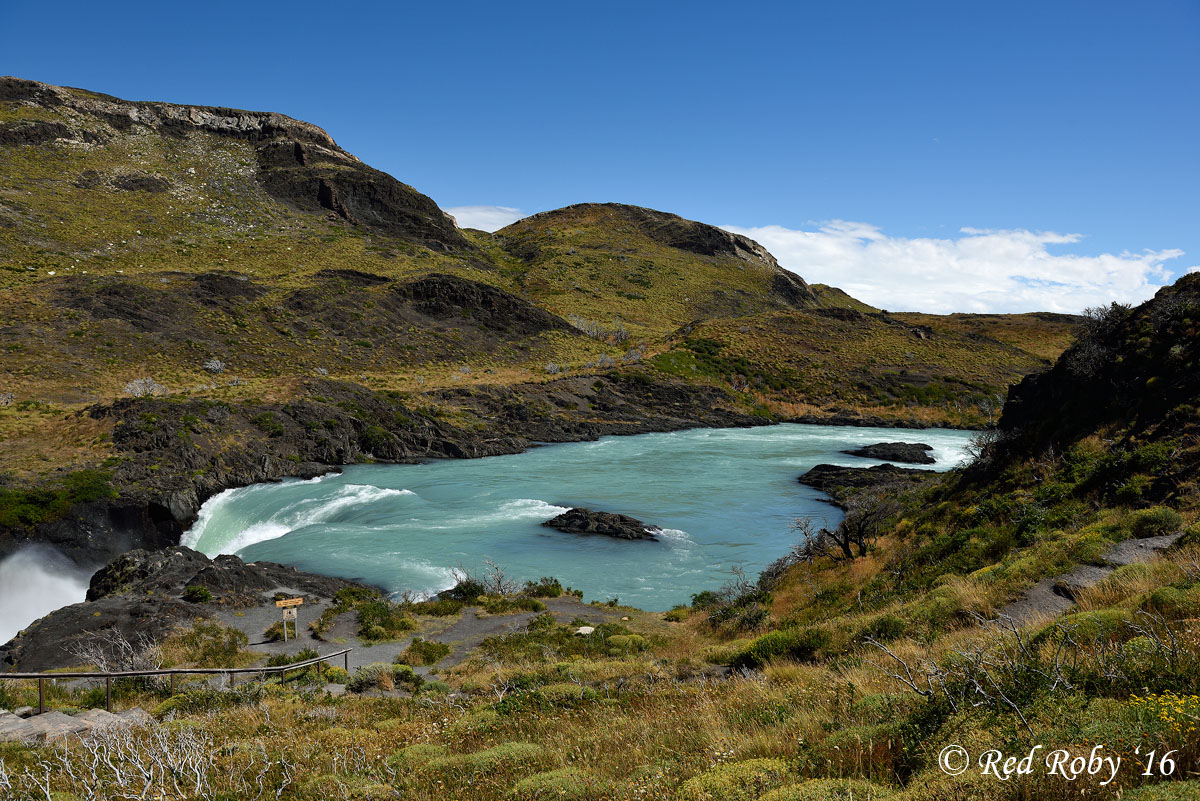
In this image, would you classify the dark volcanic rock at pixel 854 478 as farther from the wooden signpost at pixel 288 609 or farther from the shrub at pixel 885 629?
the wooden signpost at pixel 288 609

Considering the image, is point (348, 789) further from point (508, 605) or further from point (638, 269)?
point (638, 269)

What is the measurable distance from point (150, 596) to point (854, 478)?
112 feet

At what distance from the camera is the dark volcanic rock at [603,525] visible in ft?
91.9

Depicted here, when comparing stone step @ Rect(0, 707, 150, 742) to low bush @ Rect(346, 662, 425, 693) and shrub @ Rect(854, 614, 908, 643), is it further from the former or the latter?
shrub @ Rect(854, 614, 908, 643)

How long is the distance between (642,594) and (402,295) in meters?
63.6

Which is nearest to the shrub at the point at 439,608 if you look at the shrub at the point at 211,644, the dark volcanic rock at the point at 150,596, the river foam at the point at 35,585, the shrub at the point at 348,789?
the dark volcanic rock at the point at 150,596

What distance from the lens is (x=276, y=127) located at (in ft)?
369

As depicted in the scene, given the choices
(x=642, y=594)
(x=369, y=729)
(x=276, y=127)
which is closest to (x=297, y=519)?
(x=642, y=594)

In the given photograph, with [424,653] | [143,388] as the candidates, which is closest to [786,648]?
[424,653]

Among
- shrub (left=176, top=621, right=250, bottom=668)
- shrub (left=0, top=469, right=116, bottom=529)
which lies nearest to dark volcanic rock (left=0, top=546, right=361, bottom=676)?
shrub (left=176, top=621, right=250, bottom=668)

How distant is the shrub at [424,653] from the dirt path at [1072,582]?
12.2 metres

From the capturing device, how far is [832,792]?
13.7 ft

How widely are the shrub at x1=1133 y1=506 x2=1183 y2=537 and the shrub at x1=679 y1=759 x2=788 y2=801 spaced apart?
35.1ft

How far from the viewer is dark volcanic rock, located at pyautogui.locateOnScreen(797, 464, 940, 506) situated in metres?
34.9
